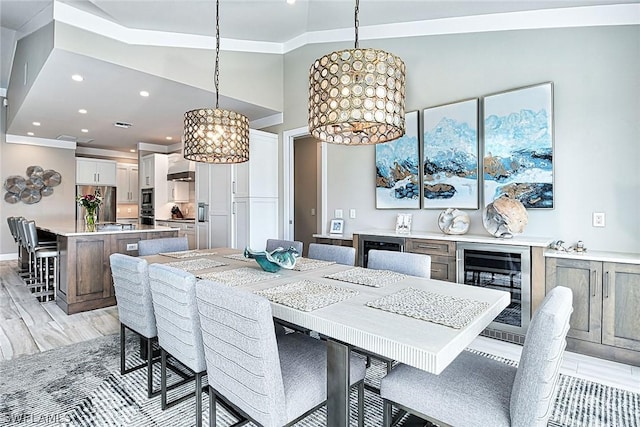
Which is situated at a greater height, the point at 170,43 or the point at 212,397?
the point at 170,43

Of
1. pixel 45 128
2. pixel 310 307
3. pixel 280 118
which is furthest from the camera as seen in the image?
pixel 45 128

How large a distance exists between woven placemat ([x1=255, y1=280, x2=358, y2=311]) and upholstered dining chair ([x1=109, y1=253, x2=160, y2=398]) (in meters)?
0.72

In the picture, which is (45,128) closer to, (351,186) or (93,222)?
(93,222)

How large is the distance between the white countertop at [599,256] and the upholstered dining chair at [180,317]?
2627 mm

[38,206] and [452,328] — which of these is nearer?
[452,328]

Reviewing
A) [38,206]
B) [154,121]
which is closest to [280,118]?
[154,121]

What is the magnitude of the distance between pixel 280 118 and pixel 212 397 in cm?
441

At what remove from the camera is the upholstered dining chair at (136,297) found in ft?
6.42

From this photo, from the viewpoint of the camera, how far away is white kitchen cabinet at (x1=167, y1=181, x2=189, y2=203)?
780 centimetres

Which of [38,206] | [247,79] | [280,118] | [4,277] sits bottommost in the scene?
[4,277]

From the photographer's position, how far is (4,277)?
220 inches

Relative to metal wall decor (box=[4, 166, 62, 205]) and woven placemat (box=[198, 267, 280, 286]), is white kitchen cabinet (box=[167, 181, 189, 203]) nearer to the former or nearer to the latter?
metal wall decor (box=[4, 166, 62, 205])

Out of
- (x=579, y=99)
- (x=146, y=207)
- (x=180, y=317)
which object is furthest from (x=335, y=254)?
(x=146, y=207)

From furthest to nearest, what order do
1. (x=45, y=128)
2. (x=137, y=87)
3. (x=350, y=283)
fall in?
(x=45, y=128) → (x=137, y=87) → (x=350, y=283)
